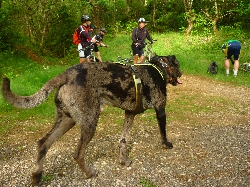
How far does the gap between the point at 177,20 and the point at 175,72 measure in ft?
72.2

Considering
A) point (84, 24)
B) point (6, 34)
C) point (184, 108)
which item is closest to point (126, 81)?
point (184, 108)

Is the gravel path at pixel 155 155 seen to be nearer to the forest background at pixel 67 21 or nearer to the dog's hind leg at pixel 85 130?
the dog's hind leg at pixel 85 130

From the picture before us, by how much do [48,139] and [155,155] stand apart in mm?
2151

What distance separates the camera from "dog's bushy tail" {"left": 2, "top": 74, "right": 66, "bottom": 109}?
4.14 metres

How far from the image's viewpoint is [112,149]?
233 inches

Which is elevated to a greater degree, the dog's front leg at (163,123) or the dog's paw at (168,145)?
the dog's front leg at (163,123)

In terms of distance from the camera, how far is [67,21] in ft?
69.9

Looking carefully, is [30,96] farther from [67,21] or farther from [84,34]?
[67,21]

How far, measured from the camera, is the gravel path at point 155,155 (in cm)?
473

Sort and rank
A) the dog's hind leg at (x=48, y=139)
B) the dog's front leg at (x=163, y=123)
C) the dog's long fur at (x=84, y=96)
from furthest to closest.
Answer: the dog's front leg at (x=163, y=123) → the dog's hind leg at (x=48, y=139) → the dog's long fur at (x=84, y=96)

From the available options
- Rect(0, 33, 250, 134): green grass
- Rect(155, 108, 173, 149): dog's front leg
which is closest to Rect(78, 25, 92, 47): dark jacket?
Rect(0, 33, 250, 134): green grass

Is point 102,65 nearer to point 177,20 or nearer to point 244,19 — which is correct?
point 244,19

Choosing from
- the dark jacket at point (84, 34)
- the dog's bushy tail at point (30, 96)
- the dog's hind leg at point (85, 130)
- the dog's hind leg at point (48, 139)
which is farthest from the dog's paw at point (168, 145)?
the dark jacket at point (84, 34)

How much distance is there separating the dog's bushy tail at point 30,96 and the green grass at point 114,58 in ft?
10.0
